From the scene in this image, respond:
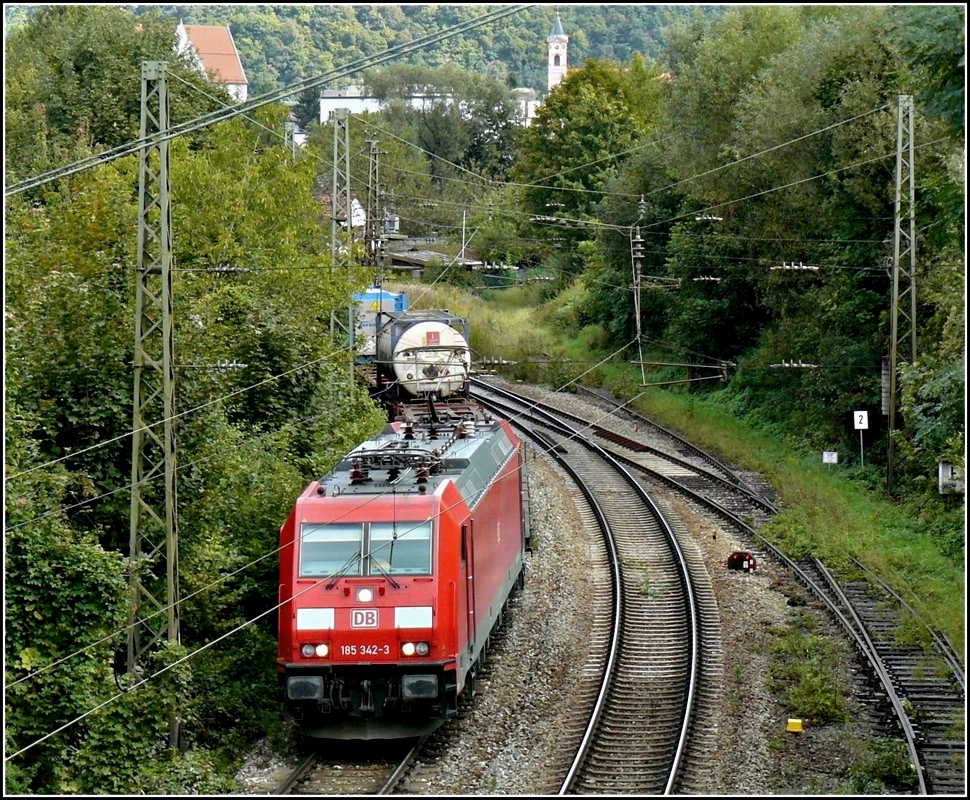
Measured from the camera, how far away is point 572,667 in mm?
18828

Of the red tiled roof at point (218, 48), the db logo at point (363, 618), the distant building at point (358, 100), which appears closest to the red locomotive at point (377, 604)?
the db logo at point (363, 618)

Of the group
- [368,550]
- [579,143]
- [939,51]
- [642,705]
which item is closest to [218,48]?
[579,143]

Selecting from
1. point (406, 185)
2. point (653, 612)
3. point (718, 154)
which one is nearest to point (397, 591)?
point (653, 612)

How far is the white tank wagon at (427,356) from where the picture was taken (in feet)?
102

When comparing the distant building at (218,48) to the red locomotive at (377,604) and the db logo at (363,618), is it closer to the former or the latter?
the red locomotive at (377,604)

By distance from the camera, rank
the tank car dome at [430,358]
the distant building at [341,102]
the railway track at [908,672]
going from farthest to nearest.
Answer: the distant building at [341,102] → the tank car dome at [430,358] → the railway track at [908,672]

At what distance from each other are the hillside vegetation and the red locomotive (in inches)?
39.3

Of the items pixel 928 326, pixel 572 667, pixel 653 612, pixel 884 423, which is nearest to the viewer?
pixel 572 667

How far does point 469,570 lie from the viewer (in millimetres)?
15609

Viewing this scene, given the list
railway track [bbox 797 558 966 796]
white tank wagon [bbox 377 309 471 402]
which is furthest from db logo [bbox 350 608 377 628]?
white tank wagon [bbox 377 309 471 402]

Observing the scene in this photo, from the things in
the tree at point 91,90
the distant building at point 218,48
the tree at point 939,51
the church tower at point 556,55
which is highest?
the church tower at point 556,55

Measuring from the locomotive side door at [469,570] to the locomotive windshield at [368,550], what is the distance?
2.28ft

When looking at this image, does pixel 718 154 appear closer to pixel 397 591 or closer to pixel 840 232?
pixel 840 232

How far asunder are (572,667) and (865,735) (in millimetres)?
4395
